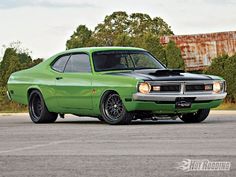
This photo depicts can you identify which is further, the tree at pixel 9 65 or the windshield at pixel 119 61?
the tree at pixel 9 65

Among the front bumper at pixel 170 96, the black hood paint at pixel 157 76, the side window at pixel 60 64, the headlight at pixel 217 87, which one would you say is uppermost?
the side window at pixel 60 64

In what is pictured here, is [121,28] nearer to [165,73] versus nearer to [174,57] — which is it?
[174,57]

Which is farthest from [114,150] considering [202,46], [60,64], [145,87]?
[202,46]

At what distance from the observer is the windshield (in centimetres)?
1738

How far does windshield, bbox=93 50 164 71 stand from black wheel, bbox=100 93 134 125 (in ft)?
2.95

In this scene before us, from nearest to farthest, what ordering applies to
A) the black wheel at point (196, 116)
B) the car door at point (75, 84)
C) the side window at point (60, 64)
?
the car door at point (75, 84), the black wheel at point (196, 116), the side window at point (60, 64)

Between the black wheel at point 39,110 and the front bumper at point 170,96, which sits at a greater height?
the front bumper at point 170,96

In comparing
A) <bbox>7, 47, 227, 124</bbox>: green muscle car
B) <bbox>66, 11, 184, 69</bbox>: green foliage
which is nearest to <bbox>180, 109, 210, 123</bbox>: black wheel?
<bbox>7, 47, 227, 124</bbox>: green muscle car

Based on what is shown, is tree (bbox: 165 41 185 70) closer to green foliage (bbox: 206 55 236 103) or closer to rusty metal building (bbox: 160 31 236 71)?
green foliage (bbox: 206 55 236 103)

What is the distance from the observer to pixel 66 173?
343 inches

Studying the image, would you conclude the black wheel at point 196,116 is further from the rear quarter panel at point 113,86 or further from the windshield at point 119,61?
the rear quarter panel at point 113,86

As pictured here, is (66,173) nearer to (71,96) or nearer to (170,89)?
(170,89)

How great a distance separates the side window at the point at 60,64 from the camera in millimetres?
18266

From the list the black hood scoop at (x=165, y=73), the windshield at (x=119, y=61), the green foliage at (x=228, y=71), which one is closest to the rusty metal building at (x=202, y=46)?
the green foliage at (x=228, y=71)
